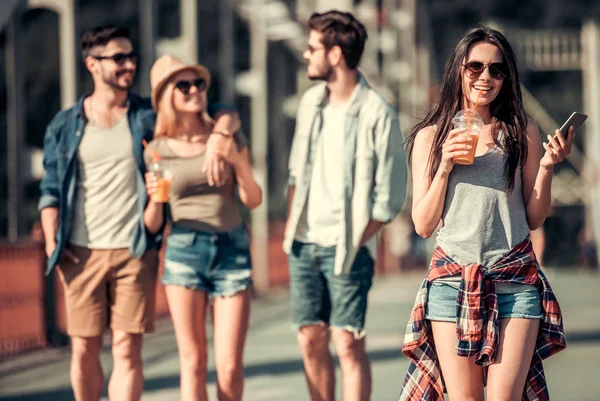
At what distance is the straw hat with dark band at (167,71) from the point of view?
21.0 feet

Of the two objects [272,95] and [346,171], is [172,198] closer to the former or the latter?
[346,171]

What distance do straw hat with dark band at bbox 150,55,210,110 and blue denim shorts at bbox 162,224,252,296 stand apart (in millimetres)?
663

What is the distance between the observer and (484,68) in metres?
4.81

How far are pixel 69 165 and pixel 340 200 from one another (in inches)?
50.3

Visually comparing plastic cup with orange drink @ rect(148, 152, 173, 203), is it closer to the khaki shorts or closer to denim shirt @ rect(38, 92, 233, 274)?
denim shirt @ rect(38, 92, 233, 274)

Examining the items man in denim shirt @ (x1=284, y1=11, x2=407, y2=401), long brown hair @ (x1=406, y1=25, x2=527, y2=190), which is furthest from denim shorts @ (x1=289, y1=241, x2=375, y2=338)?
long brown hair @ (x1=406, y1=25, x2=527, y2=190)

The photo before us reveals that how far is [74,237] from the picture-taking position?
21.4 ft

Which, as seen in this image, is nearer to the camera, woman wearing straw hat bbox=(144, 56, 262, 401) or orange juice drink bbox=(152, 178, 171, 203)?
orange juice drink bbox=(152, 178, 171, 203)

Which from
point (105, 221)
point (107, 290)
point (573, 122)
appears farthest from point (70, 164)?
point (573, 122)


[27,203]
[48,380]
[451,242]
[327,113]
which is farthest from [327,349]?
[27,203]

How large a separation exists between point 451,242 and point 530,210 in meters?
0.30

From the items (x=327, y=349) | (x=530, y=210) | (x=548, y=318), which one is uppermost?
(x=530, y=210)

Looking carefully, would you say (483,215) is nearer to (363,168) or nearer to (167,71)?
(363,168)

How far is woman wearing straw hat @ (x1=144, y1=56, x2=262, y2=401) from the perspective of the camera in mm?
6297
